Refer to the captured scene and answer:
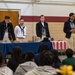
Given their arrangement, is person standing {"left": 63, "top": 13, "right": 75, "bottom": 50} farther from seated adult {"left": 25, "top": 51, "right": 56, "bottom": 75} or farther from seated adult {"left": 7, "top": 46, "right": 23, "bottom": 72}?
seated adult {"left": 25, "top": 51, "right": 56, "bottom": 75}

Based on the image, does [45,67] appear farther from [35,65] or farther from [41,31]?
[41,31]

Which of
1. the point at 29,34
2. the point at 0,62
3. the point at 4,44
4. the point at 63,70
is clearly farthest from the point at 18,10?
the point at 63,70

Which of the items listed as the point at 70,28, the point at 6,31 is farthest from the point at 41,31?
the point at 6,31

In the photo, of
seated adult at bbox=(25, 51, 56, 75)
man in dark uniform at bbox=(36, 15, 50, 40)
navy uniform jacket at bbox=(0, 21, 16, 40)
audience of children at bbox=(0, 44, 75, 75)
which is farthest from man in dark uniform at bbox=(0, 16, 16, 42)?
seated adult at bbox=(25, 51, 56, 75)

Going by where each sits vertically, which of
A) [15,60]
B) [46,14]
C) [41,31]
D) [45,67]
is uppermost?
[46,14]

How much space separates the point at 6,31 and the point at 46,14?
11.9 feet

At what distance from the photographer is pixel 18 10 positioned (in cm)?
991

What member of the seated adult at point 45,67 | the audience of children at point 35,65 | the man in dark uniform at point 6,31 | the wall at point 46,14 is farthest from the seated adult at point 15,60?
the wall at point 46,14

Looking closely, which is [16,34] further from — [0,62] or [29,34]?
[0,62]

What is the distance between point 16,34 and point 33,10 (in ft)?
9.45

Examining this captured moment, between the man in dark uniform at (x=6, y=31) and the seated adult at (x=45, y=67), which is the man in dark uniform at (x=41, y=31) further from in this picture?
the seated adult at (x=45, y=67)

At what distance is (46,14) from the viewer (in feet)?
33.5

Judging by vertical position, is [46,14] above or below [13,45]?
above

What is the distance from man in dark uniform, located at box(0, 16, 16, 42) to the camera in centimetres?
689
